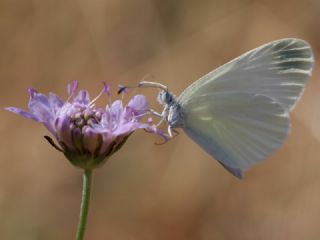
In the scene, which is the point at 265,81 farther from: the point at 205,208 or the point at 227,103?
the point at 205,208

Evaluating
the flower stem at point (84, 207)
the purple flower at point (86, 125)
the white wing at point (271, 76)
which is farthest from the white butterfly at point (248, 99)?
the flower stem at point (84, 207)

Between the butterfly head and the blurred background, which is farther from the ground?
the butterfly head

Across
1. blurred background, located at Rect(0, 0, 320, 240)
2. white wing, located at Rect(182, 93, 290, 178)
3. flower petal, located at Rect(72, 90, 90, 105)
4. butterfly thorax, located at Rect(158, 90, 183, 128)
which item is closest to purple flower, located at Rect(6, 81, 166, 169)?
flower petal, located at Rect(72, 90, 90, 105)

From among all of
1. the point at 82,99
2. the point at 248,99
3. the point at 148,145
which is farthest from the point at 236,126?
the point at 148,145

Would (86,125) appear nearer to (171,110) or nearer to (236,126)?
(171,110)

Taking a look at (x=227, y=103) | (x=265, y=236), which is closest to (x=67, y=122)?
(x=227, y=103)

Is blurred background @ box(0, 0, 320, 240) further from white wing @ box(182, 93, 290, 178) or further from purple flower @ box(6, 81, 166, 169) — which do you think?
purple flower @ box(6, 81, 166, 169)
